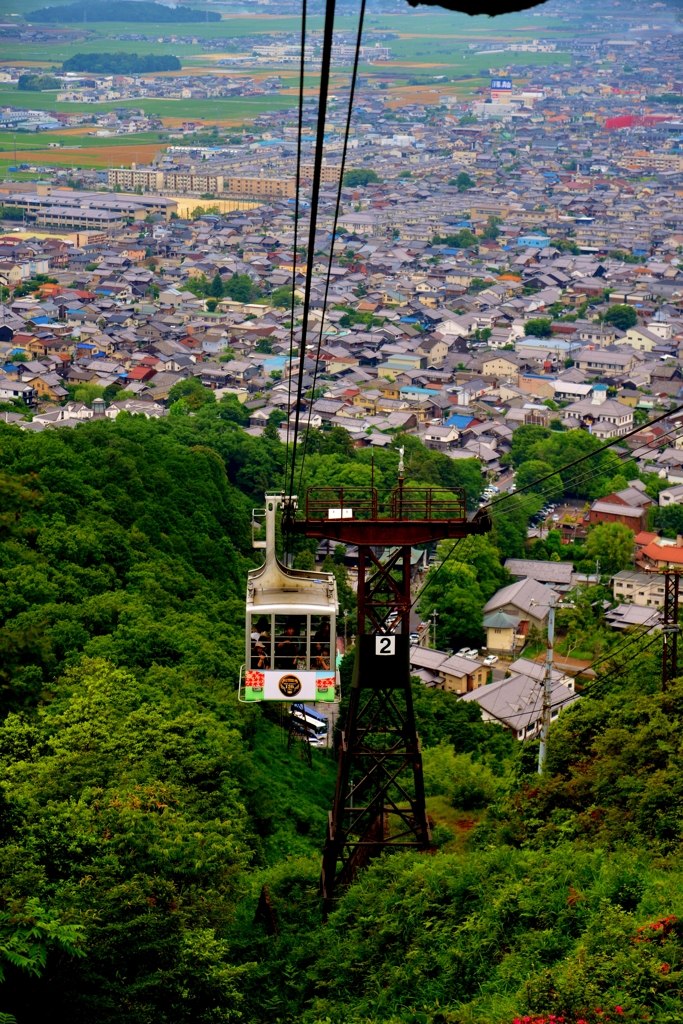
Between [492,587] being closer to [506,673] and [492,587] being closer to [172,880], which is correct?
[506,673]

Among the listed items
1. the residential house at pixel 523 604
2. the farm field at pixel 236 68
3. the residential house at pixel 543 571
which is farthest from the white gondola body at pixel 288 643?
the farm field at pixel 236 68

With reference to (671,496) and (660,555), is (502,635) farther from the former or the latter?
(671,496)

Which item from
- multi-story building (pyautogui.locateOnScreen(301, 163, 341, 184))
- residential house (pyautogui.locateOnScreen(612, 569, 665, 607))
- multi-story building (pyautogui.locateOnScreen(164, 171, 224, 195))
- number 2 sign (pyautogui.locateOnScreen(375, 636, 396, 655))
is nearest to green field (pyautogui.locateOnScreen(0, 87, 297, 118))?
multi-story building (pyautogui.locateOnScreen(301, 163, 341, 184))

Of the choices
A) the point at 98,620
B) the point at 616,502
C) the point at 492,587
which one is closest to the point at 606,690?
the point at 98,620

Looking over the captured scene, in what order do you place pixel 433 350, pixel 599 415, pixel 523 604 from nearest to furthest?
pixel 523 604 < pixel 599 415 < pixel 433 350

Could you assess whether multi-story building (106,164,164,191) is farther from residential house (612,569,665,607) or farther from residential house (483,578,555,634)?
residential house (483,578,555,634)

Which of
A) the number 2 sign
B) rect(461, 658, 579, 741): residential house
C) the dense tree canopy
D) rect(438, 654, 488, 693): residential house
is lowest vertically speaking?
rect(438, 654, 488, 693): residential house

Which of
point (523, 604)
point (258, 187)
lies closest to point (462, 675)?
point (523, 604)
